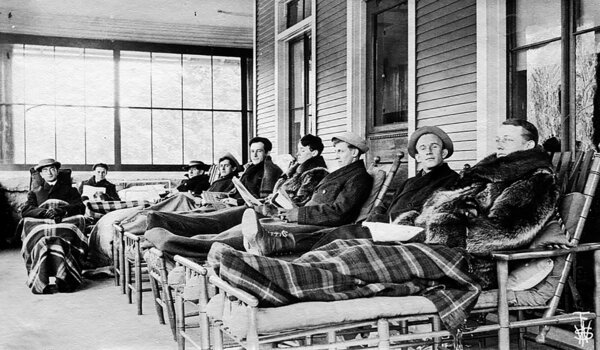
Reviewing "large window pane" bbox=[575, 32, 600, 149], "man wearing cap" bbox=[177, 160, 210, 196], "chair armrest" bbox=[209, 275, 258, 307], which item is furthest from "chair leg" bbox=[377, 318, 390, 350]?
"man wearing cap" bbox=[177, 160, 210, 196]

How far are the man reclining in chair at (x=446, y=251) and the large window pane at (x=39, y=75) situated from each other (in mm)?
8600

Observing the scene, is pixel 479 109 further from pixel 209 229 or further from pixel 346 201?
pixel 209 229

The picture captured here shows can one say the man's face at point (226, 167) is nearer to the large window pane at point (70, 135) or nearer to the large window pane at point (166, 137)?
the large window pane at point (166, 137)

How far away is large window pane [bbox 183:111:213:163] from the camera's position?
39.0 feet

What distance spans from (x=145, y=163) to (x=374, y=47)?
6.11m

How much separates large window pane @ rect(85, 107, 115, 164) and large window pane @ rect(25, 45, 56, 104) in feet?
2.27

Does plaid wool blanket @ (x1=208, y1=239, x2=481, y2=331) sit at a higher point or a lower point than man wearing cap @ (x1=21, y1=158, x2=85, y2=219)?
lower

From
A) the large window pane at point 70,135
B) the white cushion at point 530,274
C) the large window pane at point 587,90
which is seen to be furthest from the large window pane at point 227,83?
the white cushion at point 530,274

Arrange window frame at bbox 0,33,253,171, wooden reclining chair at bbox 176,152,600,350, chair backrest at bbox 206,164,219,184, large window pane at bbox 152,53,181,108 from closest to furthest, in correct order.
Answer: wooden reclining chair at bbox 176,152,600,350, chair backrest at bbox 206,164,219,184, window frame at bbox 0,33,253,171, large window pane at bbox 152,53,181,108

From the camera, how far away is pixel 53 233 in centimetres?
645

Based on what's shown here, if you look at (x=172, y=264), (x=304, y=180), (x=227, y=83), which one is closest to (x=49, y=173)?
(x=304, y=180)

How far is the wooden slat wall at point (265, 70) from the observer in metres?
9.20

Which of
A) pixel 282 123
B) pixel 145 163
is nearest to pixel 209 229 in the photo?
pixel 282 123

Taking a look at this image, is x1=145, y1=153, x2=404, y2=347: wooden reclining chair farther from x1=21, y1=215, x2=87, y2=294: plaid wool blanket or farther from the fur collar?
x1=21, y1=215, x2=87, y2=294: plaid wool blanket
